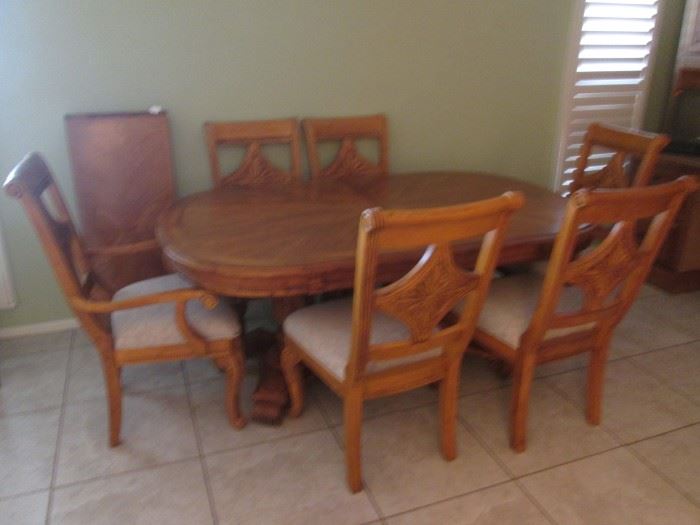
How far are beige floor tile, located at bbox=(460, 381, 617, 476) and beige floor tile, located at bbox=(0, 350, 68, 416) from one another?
154 centimetres

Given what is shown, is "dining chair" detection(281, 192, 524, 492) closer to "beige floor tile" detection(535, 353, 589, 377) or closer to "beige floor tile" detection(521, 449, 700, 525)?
"beige floor tile" detection(521, 449, 700, 525)

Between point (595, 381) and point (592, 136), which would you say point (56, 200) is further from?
point (592, 136)

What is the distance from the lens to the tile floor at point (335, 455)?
1.61 metres

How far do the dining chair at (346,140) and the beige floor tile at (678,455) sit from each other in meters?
1.49

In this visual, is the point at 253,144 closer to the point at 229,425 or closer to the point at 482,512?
the point at 229,425

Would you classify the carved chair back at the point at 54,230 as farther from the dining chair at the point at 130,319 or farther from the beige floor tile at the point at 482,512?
the beige floor tile at the point at 482,512

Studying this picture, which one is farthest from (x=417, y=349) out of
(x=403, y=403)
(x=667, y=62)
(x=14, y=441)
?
(x=667, y=62)

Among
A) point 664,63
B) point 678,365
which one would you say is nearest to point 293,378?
point 678,365

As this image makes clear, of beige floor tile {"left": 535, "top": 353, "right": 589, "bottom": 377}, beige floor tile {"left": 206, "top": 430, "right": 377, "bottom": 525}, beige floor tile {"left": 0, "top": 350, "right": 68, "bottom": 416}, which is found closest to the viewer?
beige floor tile {"left": 206, "top": 430, "right": 377, "bottom": 525}

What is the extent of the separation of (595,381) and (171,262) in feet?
4.77

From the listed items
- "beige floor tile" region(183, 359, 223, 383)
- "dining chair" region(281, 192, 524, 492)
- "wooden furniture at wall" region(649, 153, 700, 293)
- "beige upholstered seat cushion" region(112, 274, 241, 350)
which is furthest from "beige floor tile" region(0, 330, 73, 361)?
"wooden furniture at wall" region(649, 153, 700, 293)

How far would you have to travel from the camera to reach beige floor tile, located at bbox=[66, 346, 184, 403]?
2.13 metres

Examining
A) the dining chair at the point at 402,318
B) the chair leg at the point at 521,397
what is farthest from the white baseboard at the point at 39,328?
the chair leg at the point at 521,397

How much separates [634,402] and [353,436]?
3.78 feet
